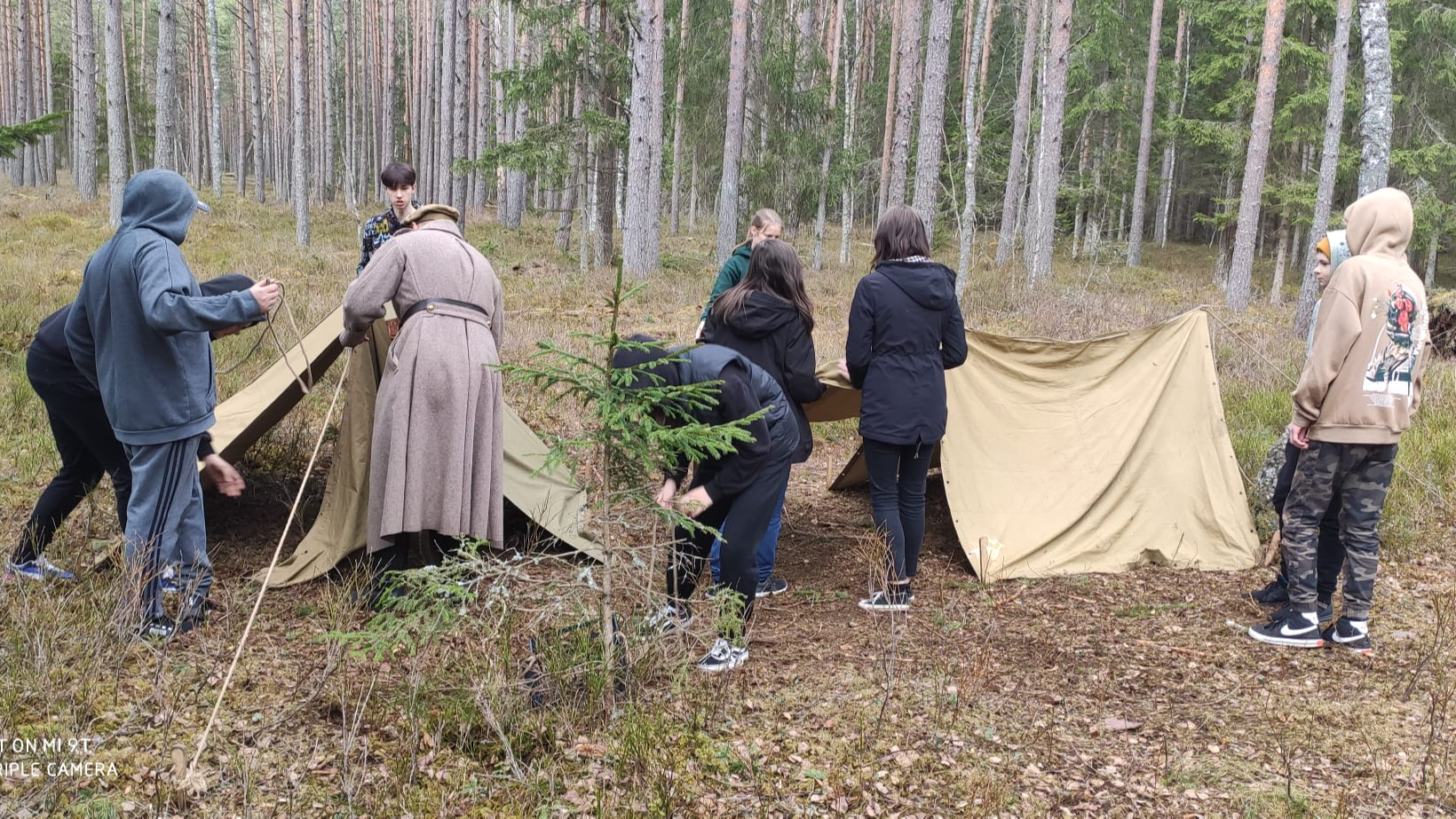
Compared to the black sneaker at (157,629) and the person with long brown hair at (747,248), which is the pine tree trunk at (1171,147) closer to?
the person with long brown hair at (747,248)

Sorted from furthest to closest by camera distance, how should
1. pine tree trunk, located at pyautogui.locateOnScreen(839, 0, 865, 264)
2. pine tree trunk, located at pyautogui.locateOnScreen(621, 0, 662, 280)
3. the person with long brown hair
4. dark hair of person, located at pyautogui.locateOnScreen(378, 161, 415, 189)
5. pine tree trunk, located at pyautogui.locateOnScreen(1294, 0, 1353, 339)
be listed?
pine tree trunk, located at pyautogui.locateOnScreen(839, 0, 865, 264) < pine tree trunk, located at pyautogui.locateOnScreen(1294, 0, 1353, 339) < pine tree trunk, located at pyautogui.locateOnScreen(621, 0, 662, 280) < dark hair of person, located at pyautogui.locateOnScreen(378, 161, 415, 189) < the person with long brown hair

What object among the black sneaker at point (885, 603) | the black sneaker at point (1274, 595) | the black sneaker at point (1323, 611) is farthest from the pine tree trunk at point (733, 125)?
the black sneaker at point (1323, 611)

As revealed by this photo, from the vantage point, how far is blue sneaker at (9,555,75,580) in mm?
3725

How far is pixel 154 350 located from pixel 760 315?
95.4 inches

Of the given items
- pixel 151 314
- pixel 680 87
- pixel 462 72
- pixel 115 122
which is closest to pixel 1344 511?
pixel 151 314

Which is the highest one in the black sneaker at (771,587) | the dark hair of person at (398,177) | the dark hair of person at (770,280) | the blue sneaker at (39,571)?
the dark hair of person at (398,177)

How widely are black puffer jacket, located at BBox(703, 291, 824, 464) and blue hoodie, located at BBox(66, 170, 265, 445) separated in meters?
1.94

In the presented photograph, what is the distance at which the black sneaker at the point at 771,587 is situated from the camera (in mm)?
4723

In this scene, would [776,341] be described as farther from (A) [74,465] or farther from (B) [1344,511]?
(A) [74,465]

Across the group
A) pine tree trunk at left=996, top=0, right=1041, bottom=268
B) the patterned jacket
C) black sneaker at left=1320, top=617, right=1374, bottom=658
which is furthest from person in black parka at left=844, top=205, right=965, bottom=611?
pine tree trunk at left=996, top=0, right=1041, bottom=268

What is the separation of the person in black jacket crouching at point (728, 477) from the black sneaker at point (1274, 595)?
104 inches

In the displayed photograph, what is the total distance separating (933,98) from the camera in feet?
36.0

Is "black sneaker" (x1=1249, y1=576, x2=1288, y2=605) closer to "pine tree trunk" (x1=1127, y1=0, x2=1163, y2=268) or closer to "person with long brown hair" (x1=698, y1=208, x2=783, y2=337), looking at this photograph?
"person with long brown hair" (x1=698, y1=208, x2=783, y2=337)

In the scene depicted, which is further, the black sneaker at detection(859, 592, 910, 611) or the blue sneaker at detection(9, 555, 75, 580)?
the black sneaker at detection(859, 592, 910, 611)
